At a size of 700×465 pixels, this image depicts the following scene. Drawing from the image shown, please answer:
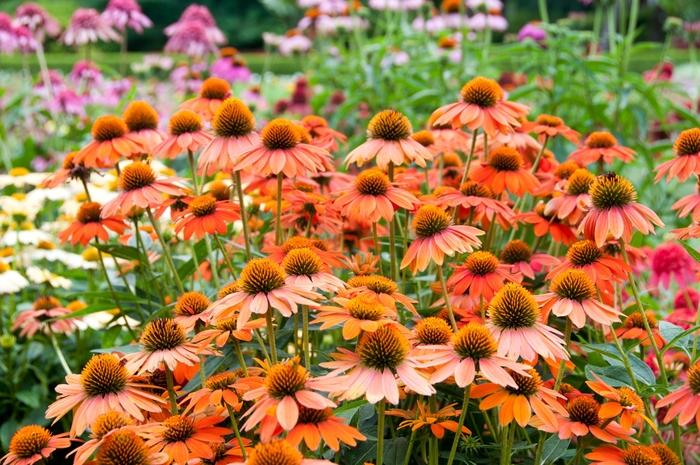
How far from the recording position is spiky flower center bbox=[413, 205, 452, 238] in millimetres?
1495

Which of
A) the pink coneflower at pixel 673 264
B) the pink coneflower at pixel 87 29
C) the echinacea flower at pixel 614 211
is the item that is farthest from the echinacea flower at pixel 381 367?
the pink coneflower at pixel 87 29

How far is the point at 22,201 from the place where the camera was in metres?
A: 2.95

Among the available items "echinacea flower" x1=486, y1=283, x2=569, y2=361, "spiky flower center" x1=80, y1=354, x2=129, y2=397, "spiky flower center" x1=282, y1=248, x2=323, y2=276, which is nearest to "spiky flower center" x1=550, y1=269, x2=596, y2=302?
"echinacea flower" x1=486, y1=283, x2=569, y2=361

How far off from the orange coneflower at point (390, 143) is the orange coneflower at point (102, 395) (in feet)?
2.12

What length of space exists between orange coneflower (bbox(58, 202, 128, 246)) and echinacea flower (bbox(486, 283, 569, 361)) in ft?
3.37

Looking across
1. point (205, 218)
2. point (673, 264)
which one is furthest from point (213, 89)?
point (673, 264)

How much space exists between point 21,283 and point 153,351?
1362mm

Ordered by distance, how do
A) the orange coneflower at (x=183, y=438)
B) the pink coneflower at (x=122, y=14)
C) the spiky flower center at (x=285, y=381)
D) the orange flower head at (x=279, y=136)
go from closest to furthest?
the spiky flower center at (x=285, y=381) < the orange coneflower at (x=183, y=438) < the orange flower head at (x=279, y=136) < the pink coneflower at (x=122, y=14)

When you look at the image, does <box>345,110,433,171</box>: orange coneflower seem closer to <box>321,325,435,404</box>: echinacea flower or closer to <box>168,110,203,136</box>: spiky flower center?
<box>168,110,203,136</box>: spiky flower center

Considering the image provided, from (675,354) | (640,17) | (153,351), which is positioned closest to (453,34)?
(675,354)

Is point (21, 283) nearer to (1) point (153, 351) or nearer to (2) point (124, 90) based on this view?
(1) point (153, 351)

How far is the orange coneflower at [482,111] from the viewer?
5.67 ft

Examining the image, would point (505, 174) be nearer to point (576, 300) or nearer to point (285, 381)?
point (576, 300)

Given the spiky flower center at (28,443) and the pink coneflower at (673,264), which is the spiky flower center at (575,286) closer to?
the spiky flower center at (28,443)
